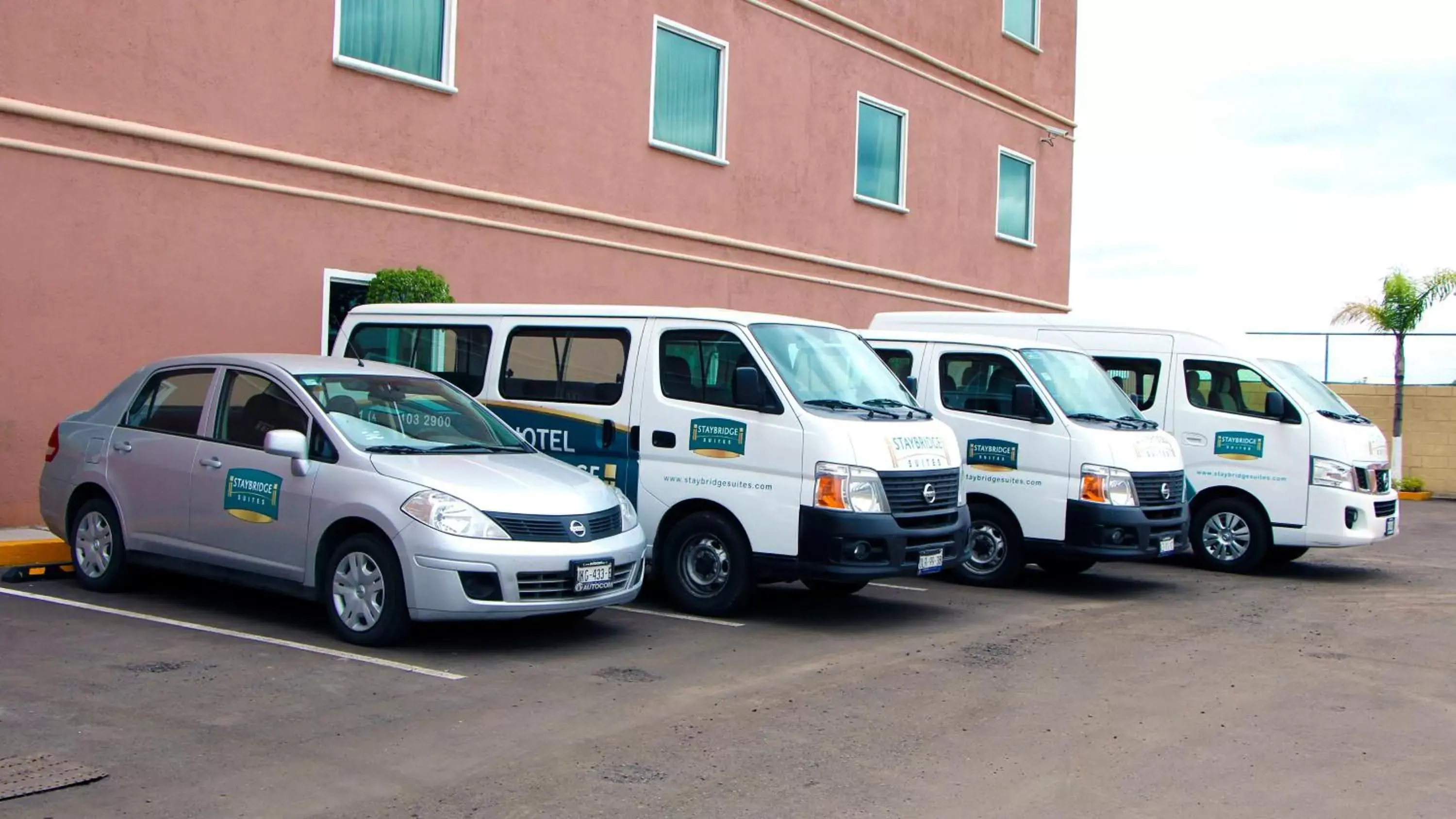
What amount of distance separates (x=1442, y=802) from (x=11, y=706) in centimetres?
632

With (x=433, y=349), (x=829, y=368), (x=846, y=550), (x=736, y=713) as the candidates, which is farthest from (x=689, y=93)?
(x=736, y=713)

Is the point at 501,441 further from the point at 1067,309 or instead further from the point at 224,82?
the point at 1067,309

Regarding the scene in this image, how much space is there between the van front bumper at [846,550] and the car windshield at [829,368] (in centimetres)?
85

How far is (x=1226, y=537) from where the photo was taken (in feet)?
44.5

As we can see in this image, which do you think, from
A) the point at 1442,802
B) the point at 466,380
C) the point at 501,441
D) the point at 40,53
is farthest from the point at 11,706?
the point at 40,53

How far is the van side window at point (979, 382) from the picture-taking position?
11.8 meters

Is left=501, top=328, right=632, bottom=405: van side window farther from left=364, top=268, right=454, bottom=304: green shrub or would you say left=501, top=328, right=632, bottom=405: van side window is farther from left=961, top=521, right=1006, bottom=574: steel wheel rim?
left=961, top=521, right=1006, bottom=574: steel wheel rim

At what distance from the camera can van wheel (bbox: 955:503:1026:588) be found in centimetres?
1162

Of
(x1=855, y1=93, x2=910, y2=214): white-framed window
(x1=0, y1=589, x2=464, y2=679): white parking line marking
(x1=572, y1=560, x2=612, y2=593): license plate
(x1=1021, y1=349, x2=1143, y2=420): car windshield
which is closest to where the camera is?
(x1=0, y1=589, x2=464, y2=679): white parking line marking

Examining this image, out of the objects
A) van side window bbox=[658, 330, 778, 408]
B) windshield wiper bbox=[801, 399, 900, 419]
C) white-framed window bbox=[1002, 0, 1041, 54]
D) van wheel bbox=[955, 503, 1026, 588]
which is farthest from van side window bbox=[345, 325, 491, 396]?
white-framed window bbox=[1002, 0, 1041, 54]

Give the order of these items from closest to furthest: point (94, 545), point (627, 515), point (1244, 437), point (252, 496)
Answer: point (252, 496)
point (627, 515)
point (94, 545)
point (1244, 437)

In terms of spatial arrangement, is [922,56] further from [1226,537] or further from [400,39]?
[1226,537]

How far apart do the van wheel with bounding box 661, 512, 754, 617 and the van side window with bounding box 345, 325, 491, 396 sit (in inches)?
86.9

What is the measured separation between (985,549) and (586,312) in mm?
3981
